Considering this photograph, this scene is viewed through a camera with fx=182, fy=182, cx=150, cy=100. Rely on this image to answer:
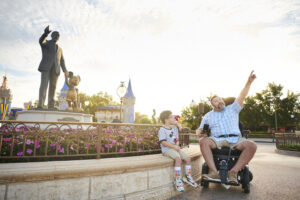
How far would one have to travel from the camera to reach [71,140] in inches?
147

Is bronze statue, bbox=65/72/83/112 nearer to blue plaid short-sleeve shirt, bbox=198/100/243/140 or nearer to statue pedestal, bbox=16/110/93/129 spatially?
statue pedestal, bbox=16/110/93/129

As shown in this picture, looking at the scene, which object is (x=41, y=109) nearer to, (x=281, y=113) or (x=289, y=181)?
(x=289, y=181)

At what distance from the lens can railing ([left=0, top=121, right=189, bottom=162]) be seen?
317 cm

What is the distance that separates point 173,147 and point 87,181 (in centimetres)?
164

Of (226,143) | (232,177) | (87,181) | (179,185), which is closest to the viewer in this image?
(87,181)

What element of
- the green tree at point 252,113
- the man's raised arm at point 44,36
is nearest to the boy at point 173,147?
the man's raised arm at point 44,36

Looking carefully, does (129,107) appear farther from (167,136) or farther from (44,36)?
(167,136)

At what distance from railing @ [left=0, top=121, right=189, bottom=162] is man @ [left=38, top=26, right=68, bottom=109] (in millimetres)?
3371

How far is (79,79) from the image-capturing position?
814cm

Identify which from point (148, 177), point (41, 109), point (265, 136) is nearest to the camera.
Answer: point (148, 177)

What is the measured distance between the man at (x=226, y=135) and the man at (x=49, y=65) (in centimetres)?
620

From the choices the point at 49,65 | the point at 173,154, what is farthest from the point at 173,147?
the point at 49,65

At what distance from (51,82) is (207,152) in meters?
6.69

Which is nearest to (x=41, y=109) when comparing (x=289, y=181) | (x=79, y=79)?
(x=79, y=79)
